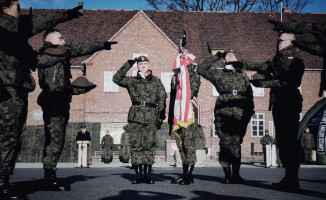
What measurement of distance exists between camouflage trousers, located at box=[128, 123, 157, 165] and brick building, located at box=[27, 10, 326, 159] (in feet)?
62.9

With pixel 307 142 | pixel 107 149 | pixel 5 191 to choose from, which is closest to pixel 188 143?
pixel 5 191

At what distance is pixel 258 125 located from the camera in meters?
31.3

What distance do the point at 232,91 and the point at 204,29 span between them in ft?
87.5

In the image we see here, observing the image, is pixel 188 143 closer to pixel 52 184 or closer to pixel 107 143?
pixel 52 184

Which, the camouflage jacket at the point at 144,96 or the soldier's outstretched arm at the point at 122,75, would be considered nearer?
the camouflage jacket at the point at 144,96

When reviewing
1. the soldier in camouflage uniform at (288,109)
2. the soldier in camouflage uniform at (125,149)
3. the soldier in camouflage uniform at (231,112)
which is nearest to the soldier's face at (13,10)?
the soldier in camouflage uniform at (288,109)

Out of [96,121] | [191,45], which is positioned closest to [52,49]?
[96,121]

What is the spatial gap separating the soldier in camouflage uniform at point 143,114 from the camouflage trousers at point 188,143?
52 cm

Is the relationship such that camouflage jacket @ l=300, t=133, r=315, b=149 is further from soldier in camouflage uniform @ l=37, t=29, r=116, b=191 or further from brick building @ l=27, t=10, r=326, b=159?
soldier in camouflage uniform @ l=37, t=29, r=116, b=191

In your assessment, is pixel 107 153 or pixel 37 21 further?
pixel 107 153

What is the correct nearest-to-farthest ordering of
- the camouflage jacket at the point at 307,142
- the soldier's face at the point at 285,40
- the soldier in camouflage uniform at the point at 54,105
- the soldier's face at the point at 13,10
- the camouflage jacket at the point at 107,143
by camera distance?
1. the soldier's face at the point at 13,10
2. the soldier in camouflage uniform at the point at 54,105
3. the soldier's face at the point at 285,40
4. the camouflage jacket at the point at 307,142
5. the camouflage jacket at the point at 107,143

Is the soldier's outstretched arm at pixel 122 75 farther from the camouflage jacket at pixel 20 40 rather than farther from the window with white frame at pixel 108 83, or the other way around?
the window with white frame at pixel 108 83

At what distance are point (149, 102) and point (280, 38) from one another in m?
2.73

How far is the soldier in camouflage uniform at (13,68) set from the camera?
13.7 feet
